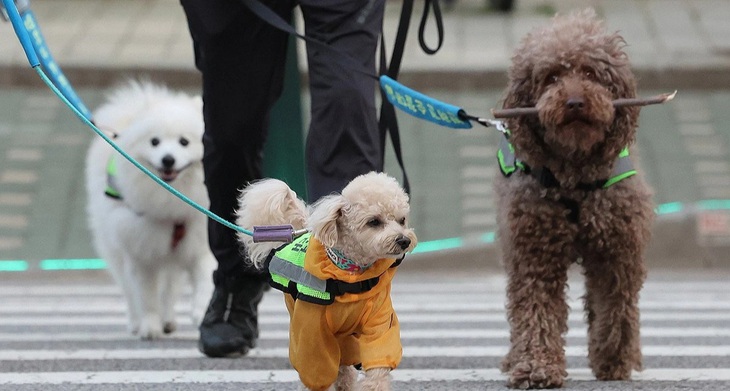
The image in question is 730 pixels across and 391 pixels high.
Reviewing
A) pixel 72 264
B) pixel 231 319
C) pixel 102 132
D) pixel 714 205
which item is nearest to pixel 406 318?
pixel 231 319

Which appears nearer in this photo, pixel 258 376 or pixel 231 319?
pixel 258 376

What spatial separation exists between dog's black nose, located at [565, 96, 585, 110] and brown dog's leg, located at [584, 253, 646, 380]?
1.88 ft

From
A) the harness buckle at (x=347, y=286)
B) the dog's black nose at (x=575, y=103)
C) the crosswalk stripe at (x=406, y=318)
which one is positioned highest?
the dog's black nose at (x=575, y=103)

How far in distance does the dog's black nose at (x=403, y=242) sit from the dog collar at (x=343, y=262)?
175 millimetres

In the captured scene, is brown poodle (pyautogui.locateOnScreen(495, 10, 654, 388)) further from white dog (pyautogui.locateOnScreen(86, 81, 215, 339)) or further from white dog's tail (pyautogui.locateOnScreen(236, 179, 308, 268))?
white dog (pyautogui.locateOnScreen(86, 81, 215, 339))

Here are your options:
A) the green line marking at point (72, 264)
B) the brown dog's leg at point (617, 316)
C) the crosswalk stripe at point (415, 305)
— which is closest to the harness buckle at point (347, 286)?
the brown dog's leg at point (617, 316)

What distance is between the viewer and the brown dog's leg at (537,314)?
4.40m

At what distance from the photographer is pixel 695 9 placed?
1822 cm

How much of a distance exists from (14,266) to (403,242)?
23.7 ft

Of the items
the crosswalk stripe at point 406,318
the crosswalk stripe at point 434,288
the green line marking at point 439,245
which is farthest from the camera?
the green line marking at point 439,245

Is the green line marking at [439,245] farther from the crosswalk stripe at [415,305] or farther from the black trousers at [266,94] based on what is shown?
the black trousers at [266,94]

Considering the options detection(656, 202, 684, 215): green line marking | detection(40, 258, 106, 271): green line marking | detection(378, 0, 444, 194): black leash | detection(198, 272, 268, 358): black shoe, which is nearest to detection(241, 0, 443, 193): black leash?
detection(378, 0, 444, 194): black leash

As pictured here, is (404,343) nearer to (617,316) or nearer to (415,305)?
(617,316)

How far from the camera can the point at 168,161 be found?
6.67m
